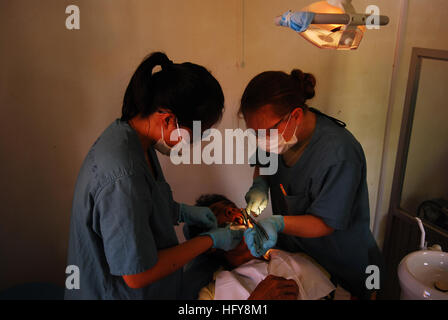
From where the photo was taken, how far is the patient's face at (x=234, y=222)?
180 cm

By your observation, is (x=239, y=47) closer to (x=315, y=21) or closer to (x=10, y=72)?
(x=315, y=21)

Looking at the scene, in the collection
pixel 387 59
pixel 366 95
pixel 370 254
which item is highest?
pixel 387 59

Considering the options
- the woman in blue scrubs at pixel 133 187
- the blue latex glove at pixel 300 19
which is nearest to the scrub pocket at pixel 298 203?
the woman in blue scrubs at pixel 133 187

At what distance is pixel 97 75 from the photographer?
186cm

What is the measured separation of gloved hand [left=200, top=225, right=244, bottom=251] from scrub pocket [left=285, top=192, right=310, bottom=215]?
0.27m

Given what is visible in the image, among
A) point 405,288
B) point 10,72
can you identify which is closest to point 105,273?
point 405,288

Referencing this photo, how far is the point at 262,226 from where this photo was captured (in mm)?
1487

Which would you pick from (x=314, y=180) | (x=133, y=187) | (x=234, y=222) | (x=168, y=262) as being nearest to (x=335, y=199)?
(x=314, y=180)

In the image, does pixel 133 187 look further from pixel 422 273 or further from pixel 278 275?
pixel 422 273

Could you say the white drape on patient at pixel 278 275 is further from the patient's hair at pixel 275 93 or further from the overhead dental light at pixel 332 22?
the overhead dental light at pixel 332 22

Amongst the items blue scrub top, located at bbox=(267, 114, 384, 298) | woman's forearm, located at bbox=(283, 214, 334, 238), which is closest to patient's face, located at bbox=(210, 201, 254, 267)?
blue scrub top, located at bbox=(267, 114, 384, 298)

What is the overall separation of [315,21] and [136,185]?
0.80m

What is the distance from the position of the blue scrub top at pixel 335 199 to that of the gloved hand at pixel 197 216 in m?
0.37

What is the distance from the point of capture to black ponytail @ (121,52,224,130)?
1115mm
